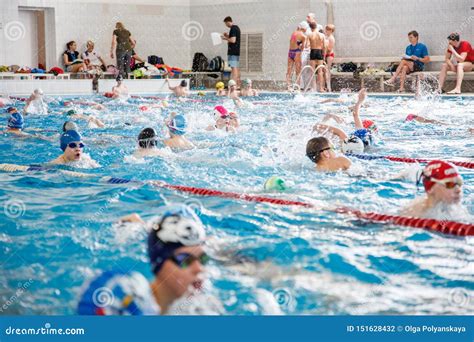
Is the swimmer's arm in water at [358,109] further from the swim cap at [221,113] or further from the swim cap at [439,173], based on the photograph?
the swim cap at [439,173]

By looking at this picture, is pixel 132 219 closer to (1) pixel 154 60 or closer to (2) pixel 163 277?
(2) pixel 163 277

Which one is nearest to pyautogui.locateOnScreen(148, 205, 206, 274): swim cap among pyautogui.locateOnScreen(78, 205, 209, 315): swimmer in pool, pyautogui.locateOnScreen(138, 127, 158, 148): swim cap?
pyautogui.locateOnScreen(78, 205, 209, 315): swimmer in pool

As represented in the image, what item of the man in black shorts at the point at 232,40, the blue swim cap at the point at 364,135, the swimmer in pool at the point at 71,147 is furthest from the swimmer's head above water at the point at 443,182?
the man in black shorts at the point at 232,40

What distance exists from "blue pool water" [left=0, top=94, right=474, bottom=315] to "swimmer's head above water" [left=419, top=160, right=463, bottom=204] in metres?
0.19

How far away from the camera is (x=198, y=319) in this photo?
257 cm

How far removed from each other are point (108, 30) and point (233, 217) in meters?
17.3

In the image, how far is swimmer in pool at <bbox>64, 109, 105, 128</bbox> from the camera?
9.24m

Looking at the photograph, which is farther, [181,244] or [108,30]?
[108,30]

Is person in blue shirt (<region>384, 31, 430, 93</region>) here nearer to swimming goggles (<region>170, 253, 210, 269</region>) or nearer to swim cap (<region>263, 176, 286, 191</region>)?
swim cap (<region>263, 176, 286, 191</region>)

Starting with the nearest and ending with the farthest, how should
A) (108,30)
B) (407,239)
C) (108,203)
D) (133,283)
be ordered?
(133,283) < (407,239) < (108,203) < (108,30)

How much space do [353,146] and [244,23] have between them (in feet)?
48.2

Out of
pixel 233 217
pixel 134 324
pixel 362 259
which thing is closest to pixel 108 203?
pixel 233 217

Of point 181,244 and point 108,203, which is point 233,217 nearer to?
point 108,203

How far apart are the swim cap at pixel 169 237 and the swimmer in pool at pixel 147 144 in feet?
12.0
